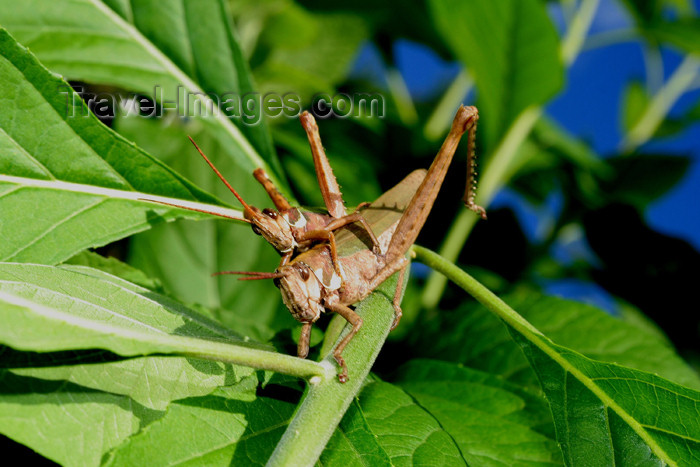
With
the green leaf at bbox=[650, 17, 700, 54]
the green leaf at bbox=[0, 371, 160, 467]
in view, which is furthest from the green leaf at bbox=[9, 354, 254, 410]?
the green leaf at bbox=[650, 17, 700, 54]

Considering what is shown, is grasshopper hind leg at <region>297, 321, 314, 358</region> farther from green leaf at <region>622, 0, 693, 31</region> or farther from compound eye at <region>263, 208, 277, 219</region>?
green leaf at <region>622, 0, 693, 31</region>

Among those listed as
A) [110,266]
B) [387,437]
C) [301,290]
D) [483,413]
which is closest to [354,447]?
[387,437]

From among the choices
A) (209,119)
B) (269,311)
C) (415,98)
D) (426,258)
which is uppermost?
(415,98)

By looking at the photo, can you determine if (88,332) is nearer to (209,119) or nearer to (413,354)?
(209,119)

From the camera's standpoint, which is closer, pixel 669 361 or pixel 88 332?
pixel 88 332

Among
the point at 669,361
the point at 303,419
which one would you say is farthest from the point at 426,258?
the point at 669,361

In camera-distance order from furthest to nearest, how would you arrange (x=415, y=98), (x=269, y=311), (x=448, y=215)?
(x=415, y=98) < (x=448, y=215) < (x=269, y=311)
